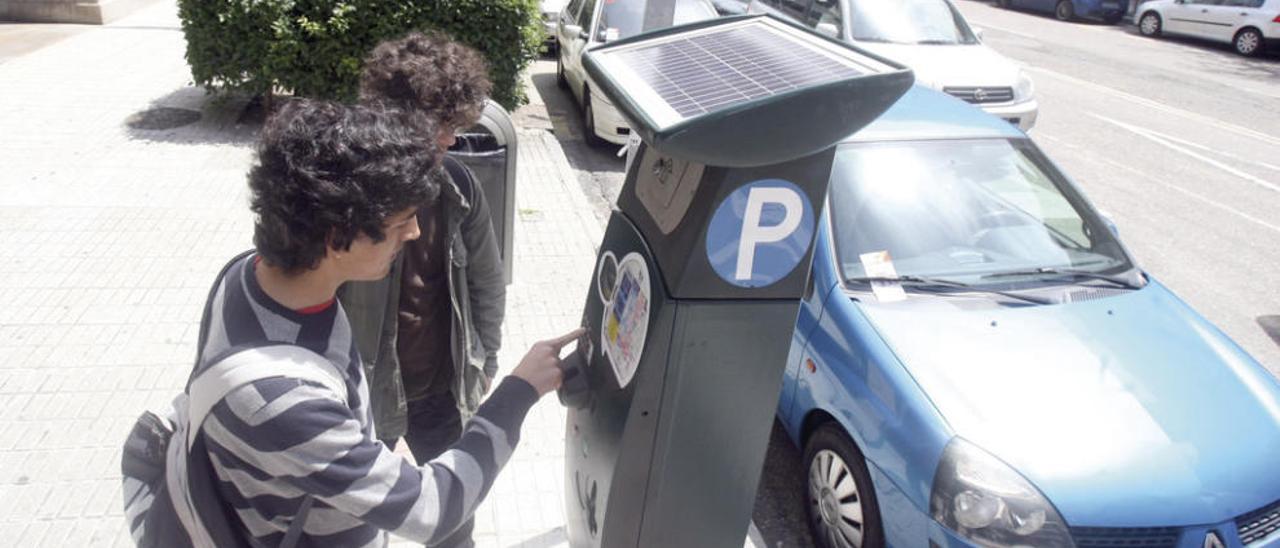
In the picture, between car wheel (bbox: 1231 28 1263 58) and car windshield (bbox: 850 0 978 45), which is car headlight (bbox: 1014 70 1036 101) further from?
car wheel (bbox: 1231 28 1263 58)

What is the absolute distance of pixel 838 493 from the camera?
10.7ft

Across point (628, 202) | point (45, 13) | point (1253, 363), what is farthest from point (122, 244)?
point (45, 13)

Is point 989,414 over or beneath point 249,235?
over

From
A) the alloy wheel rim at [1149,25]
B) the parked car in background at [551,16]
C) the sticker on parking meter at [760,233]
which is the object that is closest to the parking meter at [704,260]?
the sticker on parking meter at [760,233]

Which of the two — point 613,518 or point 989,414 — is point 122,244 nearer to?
point 613,518

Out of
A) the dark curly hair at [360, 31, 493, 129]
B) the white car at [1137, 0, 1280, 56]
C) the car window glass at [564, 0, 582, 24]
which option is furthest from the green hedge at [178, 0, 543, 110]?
the white car at [1137, 0, 1280, 56]

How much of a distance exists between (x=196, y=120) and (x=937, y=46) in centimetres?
727

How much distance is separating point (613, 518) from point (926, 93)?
3329 mm

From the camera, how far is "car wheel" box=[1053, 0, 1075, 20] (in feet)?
72.1

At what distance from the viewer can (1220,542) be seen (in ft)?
8.94

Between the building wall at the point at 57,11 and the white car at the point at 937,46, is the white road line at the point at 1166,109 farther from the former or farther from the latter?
the building wall at the point at 57,11

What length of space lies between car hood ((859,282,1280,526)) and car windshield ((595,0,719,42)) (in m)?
6.03

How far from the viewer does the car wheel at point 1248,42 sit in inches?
679

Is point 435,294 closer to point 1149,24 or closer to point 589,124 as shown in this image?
point 589,124
